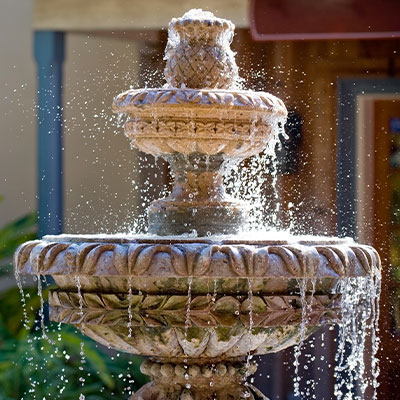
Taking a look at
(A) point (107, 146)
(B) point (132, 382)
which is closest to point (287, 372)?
(B) point (132, 382)

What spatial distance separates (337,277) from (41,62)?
16.2ft

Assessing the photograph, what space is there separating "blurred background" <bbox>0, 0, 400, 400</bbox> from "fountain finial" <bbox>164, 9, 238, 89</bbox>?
2.65m

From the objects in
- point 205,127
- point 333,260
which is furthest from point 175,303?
point 205,127

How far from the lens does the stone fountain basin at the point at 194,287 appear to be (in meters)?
3.53

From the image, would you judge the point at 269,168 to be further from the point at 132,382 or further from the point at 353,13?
the point at 132,382

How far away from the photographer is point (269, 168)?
7.48 meters

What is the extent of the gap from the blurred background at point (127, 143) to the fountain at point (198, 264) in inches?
100

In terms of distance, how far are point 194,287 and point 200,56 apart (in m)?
0.96

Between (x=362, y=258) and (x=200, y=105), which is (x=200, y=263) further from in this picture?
(x=200, y=105)

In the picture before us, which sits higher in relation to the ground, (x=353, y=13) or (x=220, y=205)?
(x=353, y=13)

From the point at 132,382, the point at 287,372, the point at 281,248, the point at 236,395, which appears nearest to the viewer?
the point at 281,248

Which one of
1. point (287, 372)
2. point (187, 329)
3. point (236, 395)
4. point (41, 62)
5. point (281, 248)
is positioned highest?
point (41, 62)

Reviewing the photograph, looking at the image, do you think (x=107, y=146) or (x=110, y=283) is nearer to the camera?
(x=110, y=283)

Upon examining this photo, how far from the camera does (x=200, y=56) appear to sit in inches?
167
